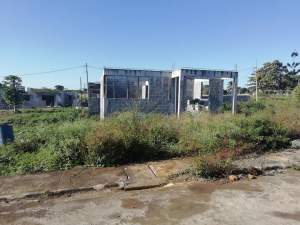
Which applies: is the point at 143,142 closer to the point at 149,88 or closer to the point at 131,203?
the point at 131,203

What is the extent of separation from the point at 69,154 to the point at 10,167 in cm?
140

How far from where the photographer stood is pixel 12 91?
43.1 m

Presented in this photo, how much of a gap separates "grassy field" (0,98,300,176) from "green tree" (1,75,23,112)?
3729 centimetres

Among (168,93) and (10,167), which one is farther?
(168,93)

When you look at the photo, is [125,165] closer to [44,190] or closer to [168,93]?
[44,190]

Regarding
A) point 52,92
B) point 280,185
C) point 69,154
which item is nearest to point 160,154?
point 69,154

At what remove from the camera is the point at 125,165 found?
7.57m

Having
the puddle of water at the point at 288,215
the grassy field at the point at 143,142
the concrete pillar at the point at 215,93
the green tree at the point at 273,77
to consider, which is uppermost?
the green tree at the point at 273,77

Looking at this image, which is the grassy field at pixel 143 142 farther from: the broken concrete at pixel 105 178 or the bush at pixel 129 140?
the broken concrete at pixel 105 178

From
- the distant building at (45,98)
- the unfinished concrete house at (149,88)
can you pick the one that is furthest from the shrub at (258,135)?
the distant building at (45,98)

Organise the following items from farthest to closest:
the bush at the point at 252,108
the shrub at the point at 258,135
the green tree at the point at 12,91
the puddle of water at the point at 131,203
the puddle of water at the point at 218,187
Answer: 1. the green tree at the point at 12,91
2. the bush at the point at 252,108
3. the shrub at the point at 258,135
4. the puddle of water at the point at 218,187
5. the puddle of water at the point at 131,203

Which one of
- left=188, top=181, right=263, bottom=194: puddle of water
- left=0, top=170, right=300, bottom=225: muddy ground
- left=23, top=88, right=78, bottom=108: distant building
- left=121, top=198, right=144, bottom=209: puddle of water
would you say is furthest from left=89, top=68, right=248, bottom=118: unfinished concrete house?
left=23, top=88, right=78, bottom=108: distant building

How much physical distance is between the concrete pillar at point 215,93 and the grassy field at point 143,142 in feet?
44.8

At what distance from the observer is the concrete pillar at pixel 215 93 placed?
24.1 m
